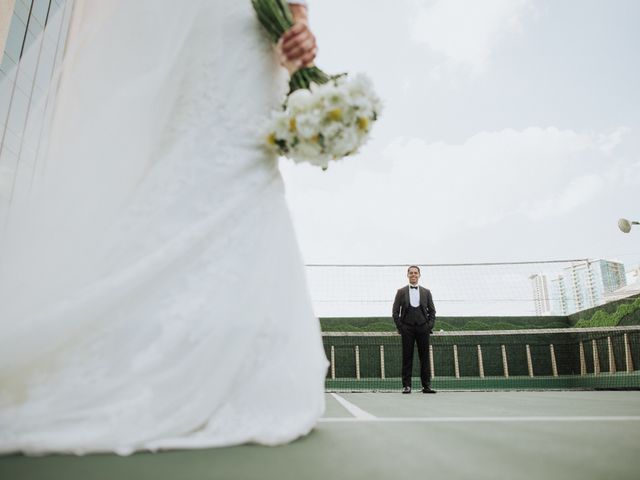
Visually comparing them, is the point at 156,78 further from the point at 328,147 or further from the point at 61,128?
the point at 328,147

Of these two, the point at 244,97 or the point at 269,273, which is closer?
the point at 269,273

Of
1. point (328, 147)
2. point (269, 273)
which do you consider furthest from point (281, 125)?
point (269, 273)

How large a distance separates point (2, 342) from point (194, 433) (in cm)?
57

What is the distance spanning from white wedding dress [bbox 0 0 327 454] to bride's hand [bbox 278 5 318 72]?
0.38 ft

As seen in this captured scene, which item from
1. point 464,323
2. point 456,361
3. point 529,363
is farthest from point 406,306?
point 529,363

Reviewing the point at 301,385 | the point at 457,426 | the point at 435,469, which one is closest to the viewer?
the point at 435,469

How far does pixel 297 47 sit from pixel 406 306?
17.7 ft

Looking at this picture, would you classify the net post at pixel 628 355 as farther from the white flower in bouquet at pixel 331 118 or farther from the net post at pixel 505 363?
the white flower in bouquet at pixel 331 118

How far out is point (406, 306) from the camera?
257 inches

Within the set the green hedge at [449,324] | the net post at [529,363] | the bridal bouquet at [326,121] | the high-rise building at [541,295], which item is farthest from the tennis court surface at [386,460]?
the net post at [529,363]

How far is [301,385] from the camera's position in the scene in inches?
52.6

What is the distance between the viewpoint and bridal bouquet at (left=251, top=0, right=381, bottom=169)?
139 centimetres

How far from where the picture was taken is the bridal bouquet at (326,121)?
1.39 meters

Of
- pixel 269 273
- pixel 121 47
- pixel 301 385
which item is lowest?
pixel 301 385
